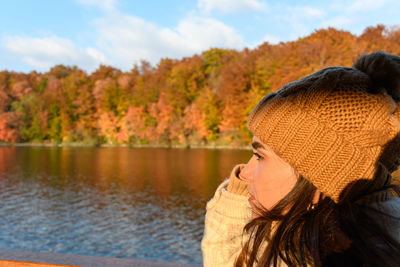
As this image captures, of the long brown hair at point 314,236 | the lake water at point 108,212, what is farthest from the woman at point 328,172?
the lake water at point 108,212

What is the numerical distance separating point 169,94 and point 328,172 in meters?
44.1

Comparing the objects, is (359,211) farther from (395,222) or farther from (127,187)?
(127,187)

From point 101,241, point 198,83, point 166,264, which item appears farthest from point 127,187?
point 198,83

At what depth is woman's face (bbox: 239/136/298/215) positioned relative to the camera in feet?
3.33

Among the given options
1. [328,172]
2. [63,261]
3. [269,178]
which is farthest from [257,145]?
[63,261]

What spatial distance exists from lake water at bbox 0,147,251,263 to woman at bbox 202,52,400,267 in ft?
22.4

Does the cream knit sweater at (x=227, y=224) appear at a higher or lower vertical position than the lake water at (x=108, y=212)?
higher

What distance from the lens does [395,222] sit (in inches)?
31.4

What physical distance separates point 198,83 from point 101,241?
36.3 metres

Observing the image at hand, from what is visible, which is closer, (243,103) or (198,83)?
(243,103)

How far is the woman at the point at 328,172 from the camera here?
804 mm

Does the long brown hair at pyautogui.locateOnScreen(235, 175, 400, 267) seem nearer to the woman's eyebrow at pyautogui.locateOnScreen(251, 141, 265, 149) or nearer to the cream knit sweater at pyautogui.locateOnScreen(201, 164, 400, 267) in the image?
the cream knit sweater at pyautogui.locateOnScreen(201, 164, 400, 267)

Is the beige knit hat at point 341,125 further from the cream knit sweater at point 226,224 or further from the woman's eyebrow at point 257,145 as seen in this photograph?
the cream knit sweater at point 226,224

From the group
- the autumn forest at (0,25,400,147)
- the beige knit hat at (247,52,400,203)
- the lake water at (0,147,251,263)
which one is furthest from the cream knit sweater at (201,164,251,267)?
the autumn forest at (0,25,400,147)
